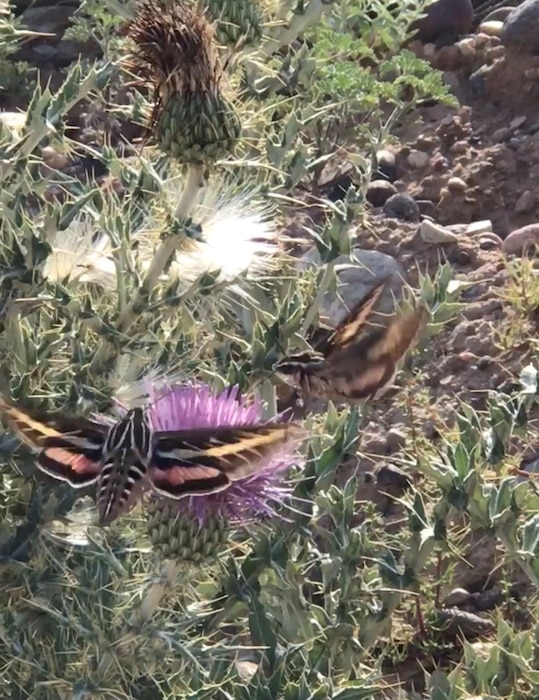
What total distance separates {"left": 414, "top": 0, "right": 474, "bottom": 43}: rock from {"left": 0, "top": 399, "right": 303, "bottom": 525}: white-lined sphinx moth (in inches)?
210

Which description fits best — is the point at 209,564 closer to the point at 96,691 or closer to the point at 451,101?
the point at 96,691

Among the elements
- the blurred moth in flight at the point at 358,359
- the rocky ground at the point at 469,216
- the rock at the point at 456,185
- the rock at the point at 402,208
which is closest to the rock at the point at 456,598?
the rocky ground at the point at 469,216

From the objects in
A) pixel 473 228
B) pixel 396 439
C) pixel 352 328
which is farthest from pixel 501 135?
pixel 352 328

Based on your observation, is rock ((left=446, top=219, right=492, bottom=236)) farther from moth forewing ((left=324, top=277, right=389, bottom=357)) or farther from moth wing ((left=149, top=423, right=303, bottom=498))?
moth wing ((left=149, top=423, right=303, bottom=498))

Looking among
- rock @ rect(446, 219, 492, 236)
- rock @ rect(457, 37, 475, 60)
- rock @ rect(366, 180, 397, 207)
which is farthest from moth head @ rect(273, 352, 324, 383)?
rock @ rect(457, 37, 475, 60)

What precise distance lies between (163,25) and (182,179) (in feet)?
1.56

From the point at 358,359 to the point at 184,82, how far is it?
32.2 inches

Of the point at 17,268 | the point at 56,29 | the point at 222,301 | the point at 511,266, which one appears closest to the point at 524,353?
the point at 511,266

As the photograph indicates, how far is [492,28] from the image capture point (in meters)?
6.84

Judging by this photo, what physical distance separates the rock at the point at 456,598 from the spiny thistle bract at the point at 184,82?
1.84m

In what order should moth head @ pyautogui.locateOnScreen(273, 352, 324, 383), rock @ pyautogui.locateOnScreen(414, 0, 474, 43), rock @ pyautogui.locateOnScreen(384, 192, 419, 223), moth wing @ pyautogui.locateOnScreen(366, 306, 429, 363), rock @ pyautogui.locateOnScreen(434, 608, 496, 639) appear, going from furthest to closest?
1. rock @ pyautogui.locateOnScreen(414, 0, 474, 43)
2. rock @ pyautogui.locateOnScreen(384, 192, 419, 223)
3. rock @ pyautogui.locateOnScreen(434, 608, 496, 639)
4. moth head @ pyautogui.locateOnScreen(273, 352, 324, 383)
5. moth wing @ pyautogui.locateOnScreen(366, 306, 429, 363)

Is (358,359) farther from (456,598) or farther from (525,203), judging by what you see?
(525,203)

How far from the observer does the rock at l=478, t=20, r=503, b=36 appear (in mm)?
6820

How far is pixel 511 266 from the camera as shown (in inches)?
198
